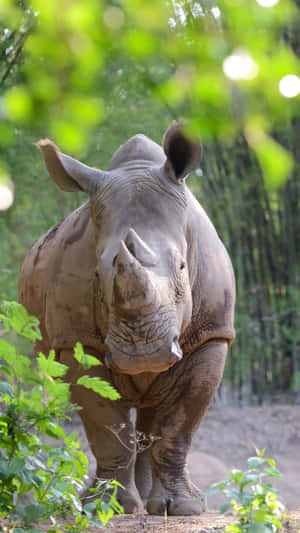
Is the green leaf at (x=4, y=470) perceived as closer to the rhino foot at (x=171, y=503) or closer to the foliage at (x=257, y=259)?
the rhino foot at (x=171, y=503)

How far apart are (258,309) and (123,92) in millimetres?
2876

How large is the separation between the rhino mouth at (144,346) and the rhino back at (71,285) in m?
0.84

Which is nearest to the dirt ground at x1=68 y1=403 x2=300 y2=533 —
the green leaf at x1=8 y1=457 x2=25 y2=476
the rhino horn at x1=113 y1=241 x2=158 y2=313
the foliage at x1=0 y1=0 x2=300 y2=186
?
the rhino horn at x1=113 y1=241 x2=158 y2=313

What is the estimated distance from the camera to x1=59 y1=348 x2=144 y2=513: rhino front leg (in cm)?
404

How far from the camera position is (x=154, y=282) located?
3305 mm

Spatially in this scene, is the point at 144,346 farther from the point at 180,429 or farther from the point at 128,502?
the point at 128,502

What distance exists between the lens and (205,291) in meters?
4.19

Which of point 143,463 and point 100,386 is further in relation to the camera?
point 143,463

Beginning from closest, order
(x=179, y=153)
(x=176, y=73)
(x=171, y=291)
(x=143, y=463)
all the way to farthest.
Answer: (x=176, y=73), (x=171, y=291), (x=179, y=153), (x=143, y=463)

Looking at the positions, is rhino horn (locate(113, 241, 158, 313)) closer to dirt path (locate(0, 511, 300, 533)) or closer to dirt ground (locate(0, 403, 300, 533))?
dirt path (locate(0, 511, 300, 533))

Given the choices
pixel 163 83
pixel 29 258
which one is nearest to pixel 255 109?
pixel 163 83

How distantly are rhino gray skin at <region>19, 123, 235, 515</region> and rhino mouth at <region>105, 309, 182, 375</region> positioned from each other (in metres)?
0.26

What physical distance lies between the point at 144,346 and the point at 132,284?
262 mm

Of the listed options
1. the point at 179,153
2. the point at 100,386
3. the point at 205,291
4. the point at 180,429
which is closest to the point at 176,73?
the point at 100,386
